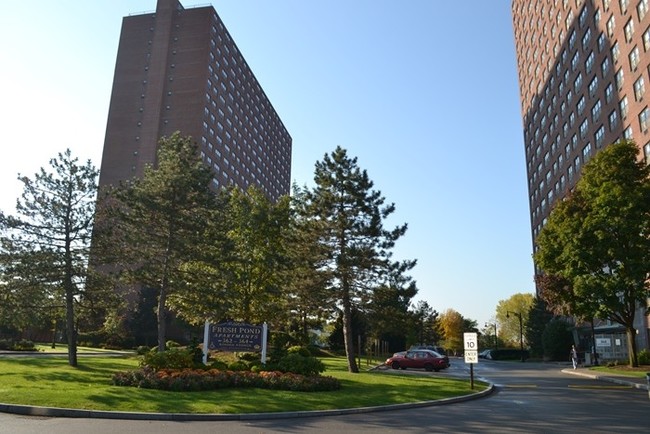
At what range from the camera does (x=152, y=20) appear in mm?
96938

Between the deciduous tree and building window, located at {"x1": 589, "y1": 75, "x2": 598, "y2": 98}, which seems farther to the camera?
building window, located at {"x1": 589, "y1": 75, "x2": 598, "y2": 98}

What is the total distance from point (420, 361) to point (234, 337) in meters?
Result: 17.1

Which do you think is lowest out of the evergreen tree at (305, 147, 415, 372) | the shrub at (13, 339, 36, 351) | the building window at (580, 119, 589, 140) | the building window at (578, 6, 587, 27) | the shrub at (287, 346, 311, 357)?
the shrub at (13, 339, 36, 351)

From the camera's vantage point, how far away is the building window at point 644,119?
4500 cm

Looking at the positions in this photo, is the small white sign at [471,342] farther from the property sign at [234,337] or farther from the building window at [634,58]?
the building window at [634,58]

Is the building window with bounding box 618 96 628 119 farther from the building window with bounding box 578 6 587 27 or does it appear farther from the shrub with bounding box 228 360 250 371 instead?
the shrub with bounding box 228 360 250 371

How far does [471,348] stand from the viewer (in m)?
20.4

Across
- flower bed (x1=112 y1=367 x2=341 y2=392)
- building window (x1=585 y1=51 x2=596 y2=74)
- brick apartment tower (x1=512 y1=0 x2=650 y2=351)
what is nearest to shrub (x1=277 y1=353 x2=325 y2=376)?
flower bed (x1=112 y1=367 x2=341 y2=392)

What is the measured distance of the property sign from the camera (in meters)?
22.1

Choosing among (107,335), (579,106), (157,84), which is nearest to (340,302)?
(107,335)

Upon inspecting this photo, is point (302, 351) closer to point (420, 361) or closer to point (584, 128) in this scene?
point (420, 361)

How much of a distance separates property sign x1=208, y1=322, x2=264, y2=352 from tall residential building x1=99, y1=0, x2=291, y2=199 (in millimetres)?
66467

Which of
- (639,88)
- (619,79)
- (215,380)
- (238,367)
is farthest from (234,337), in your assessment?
(619,79)

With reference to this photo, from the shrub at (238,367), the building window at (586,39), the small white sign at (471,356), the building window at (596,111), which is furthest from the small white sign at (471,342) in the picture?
the building window at (586,39)
